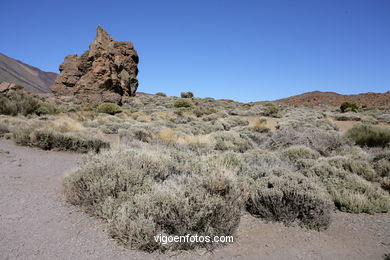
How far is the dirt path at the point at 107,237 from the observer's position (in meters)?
2.61

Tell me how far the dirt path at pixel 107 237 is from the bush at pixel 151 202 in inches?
6.5

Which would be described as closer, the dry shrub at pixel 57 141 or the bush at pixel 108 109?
the dry shrub at pixel 57 141

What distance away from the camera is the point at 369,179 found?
534 cm

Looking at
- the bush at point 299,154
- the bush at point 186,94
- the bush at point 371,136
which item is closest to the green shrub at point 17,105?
the bush at point 299,154

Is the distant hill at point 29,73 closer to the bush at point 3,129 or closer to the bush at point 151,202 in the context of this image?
the bush at point 3,129

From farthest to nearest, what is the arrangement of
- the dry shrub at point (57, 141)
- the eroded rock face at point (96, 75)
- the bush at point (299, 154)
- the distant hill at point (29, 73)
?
the distant hill at point (29, 73) → the eroded rock face at point (96, 75) → the dry shrub at point (57, 141) → the bush at point (299, 154)

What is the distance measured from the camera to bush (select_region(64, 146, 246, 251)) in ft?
8.97

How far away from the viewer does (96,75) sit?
2527cm

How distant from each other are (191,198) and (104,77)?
25265 millimetres

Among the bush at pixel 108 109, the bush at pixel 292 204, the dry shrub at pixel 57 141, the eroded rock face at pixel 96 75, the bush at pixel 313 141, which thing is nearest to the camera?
the bush at pixel 292 204

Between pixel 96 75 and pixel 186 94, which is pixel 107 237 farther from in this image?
pixel 186 94

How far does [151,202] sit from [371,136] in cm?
969

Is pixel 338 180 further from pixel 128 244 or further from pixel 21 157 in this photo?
pixel 21 157

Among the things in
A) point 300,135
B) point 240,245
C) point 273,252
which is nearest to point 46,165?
point 240,245
